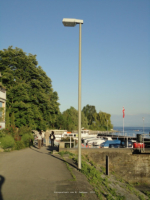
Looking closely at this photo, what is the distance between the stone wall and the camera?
700 inches

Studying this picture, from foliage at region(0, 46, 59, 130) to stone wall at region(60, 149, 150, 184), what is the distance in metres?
13.8

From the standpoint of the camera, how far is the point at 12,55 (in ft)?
100.0

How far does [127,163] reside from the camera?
18.1 meters

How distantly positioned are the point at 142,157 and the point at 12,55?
21612 mm

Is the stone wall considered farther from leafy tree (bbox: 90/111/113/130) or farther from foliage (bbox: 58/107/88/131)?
leafy tree (bbox: 90/111/113/130)

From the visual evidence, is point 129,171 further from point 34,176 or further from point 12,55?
point 12,55

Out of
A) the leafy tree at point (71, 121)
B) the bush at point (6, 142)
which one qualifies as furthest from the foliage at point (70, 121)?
the bush at point (6, 142)

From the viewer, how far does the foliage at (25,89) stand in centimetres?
2850

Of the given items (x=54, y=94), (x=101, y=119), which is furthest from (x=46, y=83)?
(x=101, y=119)

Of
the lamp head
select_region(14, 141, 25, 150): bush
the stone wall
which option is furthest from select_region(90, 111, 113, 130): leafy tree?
the lamp head

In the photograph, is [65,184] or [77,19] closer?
[65,184]

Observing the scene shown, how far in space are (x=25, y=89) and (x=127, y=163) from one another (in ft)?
54.1

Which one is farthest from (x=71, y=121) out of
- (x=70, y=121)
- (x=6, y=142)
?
(x=6, y=142)

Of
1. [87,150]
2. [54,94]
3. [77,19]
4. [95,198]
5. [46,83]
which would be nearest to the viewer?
[95,198]
